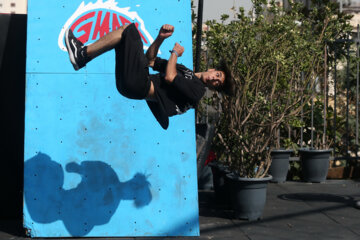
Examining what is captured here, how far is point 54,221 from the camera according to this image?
287 inches

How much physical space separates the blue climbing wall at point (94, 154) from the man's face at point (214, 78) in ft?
3.91

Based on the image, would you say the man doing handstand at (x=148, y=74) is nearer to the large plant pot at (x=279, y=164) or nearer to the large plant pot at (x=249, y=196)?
the large plant pot at (x=249, y=196)

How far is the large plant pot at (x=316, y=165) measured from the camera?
10977 mm

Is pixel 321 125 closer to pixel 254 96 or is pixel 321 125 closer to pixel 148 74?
pixel 254 96

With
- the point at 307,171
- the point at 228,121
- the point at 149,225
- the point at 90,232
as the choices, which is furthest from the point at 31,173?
the point at 307,171

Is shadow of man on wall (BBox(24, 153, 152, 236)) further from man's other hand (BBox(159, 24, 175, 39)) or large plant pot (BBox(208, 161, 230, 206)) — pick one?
man's other hand (BBox(159, 24, 175, 39))

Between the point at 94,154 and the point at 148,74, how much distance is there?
5.86ft

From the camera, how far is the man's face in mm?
6285

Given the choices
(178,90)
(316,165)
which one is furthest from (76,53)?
(316,165)

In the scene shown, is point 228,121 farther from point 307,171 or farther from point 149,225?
point 307,171

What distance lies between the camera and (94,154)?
7387 millimetres

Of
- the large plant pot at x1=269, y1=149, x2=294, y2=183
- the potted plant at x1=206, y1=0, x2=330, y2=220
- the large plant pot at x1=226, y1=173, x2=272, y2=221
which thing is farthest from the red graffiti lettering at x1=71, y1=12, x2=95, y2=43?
the large plant pot at x1=269, y1=149, x2=294, y2=183

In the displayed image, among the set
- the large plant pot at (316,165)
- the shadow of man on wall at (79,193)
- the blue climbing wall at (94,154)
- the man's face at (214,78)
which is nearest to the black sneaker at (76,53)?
the man's face at (214,78)

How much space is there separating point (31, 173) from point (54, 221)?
605 mm
